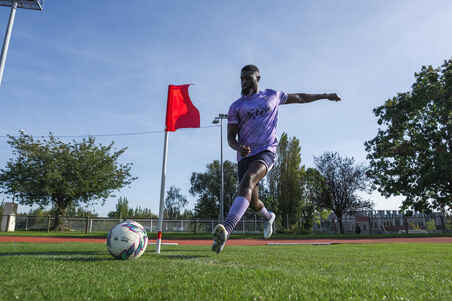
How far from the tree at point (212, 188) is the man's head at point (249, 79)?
50881mm

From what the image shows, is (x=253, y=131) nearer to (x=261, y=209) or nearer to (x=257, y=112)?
(x=257, y=112)

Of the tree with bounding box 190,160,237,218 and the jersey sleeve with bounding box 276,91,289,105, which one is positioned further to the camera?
the tree with bounding box 190,160,237,218

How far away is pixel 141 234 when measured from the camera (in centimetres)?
387

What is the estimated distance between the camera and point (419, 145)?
63.3 feet

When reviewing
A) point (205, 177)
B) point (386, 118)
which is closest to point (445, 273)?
point (386, 118)

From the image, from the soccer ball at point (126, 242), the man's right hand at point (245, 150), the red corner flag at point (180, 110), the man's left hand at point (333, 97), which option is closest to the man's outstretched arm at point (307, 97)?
the man's left hand at point (333, 97)

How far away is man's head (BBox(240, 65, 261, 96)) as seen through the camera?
4.11 metres

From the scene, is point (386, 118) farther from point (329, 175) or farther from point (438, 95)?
point (329, 175)

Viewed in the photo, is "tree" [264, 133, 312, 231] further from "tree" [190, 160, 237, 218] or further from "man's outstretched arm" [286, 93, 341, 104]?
"man's outstretched arm" [286, 93, 341, 104]

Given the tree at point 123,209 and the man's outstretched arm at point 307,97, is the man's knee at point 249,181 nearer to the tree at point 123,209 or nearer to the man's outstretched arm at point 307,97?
the man's outstretched arm at point 307,97

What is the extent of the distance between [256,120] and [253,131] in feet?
0.54

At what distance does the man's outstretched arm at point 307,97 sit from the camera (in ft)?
14.6

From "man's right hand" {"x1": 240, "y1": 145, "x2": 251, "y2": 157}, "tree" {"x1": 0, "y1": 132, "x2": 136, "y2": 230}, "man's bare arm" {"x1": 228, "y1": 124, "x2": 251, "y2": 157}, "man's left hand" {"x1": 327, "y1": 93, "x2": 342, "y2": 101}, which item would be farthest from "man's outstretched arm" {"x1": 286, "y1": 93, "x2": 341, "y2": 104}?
"tree" {"x1": 0, "y1": 132, "x2": 136, "y2": 230}

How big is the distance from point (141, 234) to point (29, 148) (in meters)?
30.5
